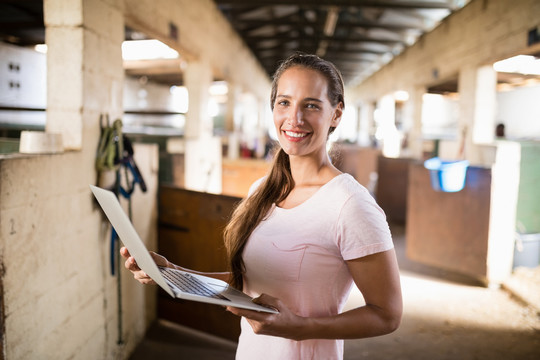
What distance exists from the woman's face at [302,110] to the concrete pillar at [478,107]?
632 centimetres

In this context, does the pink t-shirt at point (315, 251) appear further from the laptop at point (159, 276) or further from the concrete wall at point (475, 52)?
the concrete wall at point (475, 52)

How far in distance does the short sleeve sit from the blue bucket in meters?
4.24

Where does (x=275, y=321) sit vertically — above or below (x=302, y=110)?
below

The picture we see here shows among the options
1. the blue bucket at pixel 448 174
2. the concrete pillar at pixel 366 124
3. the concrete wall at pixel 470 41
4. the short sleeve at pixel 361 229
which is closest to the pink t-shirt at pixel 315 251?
the short sleeve at pixel 361 229

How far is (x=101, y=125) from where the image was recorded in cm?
309

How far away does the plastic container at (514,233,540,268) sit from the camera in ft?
16.8

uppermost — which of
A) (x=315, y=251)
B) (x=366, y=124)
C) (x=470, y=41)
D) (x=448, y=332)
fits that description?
(x=470, y=41)

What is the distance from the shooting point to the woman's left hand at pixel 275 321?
113 centimetres

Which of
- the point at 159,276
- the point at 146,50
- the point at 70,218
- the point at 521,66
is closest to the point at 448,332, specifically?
the point at 70,218

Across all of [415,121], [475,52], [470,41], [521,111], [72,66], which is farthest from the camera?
[521,111]

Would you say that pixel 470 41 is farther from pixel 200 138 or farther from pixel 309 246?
pixel 309 246

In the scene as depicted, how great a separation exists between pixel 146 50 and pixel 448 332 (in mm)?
5902

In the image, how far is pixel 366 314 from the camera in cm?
118

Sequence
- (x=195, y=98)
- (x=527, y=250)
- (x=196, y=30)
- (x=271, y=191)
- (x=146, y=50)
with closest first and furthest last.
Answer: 1. (x=271, y=191)
2. (x=527, y=250)
3. (x=196, y=30)
4. (x=195, y=98)
5. (x=146, y=50)
